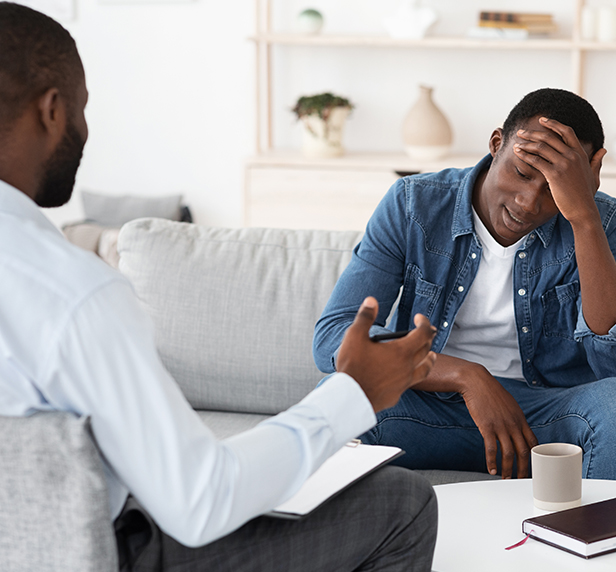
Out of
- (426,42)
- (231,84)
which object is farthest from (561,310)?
(231,84)

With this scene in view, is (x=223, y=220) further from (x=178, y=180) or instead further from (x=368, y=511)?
(x=368, y=511)

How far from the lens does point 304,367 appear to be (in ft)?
6.00

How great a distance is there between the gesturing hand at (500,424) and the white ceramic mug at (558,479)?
0.58 ft

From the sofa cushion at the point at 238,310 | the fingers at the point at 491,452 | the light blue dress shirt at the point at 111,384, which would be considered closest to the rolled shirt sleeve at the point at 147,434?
the light blue dress shirt at the point at 111,384

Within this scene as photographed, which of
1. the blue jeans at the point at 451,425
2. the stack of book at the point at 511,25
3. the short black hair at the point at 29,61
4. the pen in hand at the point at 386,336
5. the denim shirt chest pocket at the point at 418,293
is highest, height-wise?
the stack of book at the point at 511,25

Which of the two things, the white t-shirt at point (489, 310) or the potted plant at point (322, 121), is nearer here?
the white t-shirt at point (489, 310)

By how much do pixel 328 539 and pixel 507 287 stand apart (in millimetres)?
880

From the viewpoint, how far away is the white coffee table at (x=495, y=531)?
0.99 metres

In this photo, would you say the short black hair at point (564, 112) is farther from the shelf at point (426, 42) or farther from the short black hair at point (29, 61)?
the shelf at point (426, 42)

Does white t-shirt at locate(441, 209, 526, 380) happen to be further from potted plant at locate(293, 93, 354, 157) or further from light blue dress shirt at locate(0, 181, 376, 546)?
potted plant at locate(293, 93, 354, 157)

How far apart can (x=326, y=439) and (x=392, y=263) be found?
2.71ft

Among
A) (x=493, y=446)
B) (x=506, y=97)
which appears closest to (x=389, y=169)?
(x=506, y=97)

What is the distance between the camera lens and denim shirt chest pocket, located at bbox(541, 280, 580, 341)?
1.63 meters

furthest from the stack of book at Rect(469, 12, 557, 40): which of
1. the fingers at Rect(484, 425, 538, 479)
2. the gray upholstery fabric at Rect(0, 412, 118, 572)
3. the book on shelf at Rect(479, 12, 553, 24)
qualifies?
the gray upholstery fabric at Rect(0, 412, 118, 572)
